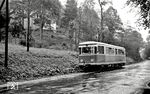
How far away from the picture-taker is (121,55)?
35.6 meters

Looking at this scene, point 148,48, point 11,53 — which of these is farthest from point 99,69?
point 148,48

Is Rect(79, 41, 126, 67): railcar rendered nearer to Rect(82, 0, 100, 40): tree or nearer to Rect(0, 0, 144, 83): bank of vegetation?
Rect(0, 0, 144, 83): bank of vegetation

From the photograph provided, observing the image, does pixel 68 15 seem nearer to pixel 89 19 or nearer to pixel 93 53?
pixel 89 19

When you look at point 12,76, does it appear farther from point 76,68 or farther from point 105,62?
point 105,62

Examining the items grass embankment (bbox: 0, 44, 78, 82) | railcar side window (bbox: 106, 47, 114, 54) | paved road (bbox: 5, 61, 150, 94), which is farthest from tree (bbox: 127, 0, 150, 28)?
railcar side window (bbox: 106, 47, 114, 54)

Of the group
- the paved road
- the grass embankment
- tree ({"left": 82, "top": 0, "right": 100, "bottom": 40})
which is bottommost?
the paved road


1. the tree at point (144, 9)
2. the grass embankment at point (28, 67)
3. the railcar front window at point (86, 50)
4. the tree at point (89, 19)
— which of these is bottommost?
the grass embankment at point (28, 67)

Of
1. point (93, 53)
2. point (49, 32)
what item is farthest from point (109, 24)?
point (93, 53)

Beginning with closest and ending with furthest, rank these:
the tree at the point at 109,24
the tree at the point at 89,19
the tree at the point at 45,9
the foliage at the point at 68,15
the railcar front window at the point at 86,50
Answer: the railcar front window at the point at 86,50
the tree at the point at 45,9
the tree at the point at 89,19
the tree at the point at 109,24
the foliage at the point at 68,15

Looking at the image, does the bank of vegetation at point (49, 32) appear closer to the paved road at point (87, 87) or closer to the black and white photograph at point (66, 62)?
the black and white photograph at point (66, 62)

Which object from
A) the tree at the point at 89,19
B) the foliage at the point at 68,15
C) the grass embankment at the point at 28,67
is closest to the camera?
the grass embankment at the point at 28,67

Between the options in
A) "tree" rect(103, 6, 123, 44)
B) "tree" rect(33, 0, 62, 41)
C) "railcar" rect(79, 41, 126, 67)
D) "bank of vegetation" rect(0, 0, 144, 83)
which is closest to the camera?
"bank of vegetation" rect(0, 0, 144, 83)

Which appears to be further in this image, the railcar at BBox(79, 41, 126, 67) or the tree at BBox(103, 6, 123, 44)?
the tree at BBox(103, 6, 123, 44)

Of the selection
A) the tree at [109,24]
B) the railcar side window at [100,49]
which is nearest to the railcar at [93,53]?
the railcar side window at [100,49]
